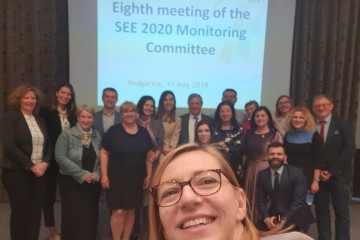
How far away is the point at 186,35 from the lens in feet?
14.0

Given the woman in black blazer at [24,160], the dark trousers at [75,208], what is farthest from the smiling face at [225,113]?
the woman in black blazer at [24,160]

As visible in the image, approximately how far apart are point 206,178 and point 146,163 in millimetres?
2107

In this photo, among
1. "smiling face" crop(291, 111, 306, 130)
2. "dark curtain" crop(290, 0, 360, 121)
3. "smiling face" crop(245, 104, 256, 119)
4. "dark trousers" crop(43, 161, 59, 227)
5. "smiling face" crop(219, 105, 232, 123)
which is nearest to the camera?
"smiling face" crop(291, 111, 306, 130)

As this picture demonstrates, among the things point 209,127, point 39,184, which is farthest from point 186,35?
point 39,184

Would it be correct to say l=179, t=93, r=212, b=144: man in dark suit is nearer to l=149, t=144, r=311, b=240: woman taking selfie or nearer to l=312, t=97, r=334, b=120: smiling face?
l=312, t=97, r=334, b=120: smiling face

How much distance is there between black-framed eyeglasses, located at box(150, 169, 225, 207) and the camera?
91 cm

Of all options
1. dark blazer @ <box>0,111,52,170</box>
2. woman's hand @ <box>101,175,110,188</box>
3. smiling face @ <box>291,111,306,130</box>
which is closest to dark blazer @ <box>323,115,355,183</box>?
smiling face @ <box>291,111,306,130</box>

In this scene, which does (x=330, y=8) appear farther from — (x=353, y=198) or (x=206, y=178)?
(x=206, y=178)

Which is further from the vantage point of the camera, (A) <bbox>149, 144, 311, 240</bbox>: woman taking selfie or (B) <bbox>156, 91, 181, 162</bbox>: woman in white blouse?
(B) <bbox>156, 91, 181, 162</bbox>: woman in white blouse

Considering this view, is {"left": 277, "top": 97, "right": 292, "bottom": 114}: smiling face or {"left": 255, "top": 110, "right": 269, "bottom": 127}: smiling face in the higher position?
{"left": 277, "top": 97, "right": 292, "bottom": 114}: smiling face

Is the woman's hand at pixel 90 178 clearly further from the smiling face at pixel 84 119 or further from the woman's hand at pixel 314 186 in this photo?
the woman's hand at pixel 314 186

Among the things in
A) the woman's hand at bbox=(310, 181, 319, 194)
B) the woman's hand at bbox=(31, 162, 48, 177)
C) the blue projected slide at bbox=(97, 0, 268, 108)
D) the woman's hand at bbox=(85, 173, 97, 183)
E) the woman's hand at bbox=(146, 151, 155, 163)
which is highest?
the blue projected slide at bbox=(97, 0, 268, 108)

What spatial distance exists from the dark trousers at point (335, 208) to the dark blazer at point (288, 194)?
519 mm

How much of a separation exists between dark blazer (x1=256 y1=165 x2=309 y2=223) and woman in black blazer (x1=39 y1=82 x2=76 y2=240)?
179cm
